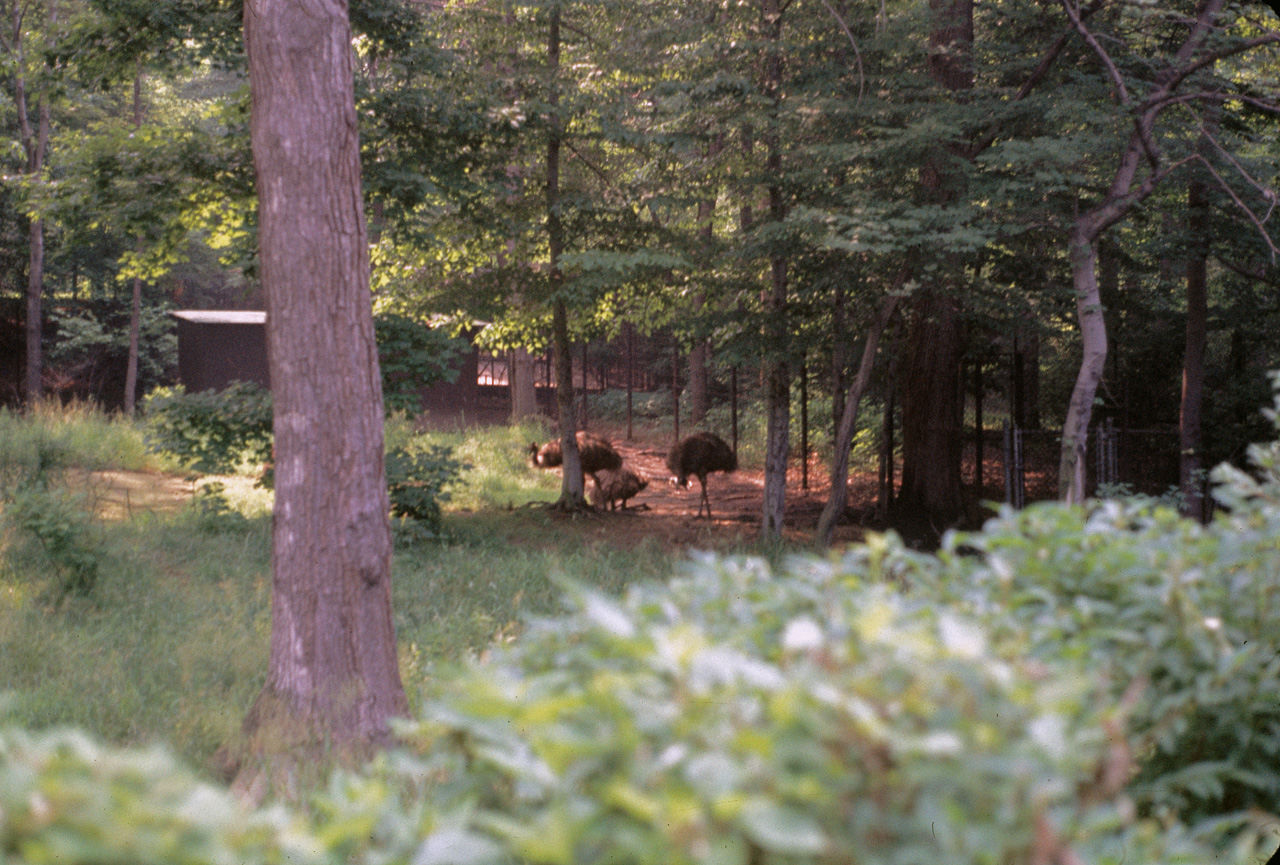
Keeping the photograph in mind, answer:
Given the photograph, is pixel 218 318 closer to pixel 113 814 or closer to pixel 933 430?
pixel 933 430

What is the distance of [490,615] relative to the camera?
753 cm

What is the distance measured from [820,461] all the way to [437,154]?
1239 cm

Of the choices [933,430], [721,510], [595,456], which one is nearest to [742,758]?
[933,430]

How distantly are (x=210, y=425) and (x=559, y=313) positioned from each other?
524 centimetres

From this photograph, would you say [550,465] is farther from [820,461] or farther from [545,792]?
[545,792]

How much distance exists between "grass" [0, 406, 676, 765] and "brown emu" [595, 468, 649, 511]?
132cm

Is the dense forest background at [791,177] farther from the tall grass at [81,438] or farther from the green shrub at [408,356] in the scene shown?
the tall grass at [81,438]

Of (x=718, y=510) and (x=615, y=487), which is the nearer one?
(x=615, y=487)

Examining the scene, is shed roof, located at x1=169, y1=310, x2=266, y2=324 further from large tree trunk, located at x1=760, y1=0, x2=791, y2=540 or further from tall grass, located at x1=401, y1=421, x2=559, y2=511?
large tree trunk, located at x1=760, y1=0, x2=791, y2=540

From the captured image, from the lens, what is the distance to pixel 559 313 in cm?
1383

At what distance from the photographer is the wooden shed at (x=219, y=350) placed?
26.3 metres

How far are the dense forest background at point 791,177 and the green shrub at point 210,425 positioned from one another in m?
1.71

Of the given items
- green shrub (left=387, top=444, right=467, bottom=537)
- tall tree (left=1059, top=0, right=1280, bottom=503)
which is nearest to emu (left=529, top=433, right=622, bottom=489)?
green shrub (left=387, top=444, right=467, bottom=537)

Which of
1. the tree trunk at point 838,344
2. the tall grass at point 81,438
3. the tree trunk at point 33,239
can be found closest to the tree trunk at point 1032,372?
the tree trunk at point 838,344
